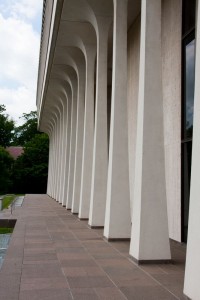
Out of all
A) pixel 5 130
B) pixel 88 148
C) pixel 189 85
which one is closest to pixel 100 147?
pixel 88 148

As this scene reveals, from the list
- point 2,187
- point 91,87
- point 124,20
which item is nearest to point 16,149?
point 2,187

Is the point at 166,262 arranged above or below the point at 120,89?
below

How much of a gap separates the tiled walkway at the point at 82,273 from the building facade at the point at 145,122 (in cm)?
62

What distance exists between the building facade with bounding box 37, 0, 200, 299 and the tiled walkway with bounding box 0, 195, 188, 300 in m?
0.62

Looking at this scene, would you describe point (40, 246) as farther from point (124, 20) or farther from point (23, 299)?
point (124, 20)

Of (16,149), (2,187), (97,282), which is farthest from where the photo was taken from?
(16,149)

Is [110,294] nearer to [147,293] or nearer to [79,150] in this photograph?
[147,293]

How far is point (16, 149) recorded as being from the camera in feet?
271

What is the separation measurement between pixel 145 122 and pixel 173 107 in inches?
169

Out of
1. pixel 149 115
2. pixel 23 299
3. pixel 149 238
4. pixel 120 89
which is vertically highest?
pixel 120 89

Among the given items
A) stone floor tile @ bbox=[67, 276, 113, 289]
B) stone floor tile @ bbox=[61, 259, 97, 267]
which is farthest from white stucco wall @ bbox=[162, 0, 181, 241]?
stone floor tile @ bbox=[67, 276, 113, 289]

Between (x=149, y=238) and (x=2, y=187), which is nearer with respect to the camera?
(x=149, y=238)

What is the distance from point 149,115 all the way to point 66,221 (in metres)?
10.3

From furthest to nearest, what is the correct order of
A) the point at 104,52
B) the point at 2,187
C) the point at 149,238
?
the point at 2,187 → the point at 104,52 → the point at 149,238
